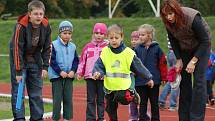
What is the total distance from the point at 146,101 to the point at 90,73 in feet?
3.54

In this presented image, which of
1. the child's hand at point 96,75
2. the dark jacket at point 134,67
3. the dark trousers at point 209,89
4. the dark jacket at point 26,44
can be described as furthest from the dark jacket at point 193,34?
the dark trousers at point 209,89

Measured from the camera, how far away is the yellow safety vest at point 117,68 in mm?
9234

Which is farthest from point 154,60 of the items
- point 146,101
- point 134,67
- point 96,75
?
point 96,75

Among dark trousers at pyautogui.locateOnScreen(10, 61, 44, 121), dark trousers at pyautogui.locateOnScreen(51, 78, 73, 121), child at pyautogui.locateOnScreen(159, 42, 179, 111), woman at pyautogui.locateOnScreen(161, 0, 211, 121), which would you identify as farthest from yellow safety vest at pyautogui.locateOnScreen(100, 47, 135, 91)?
child at pyautogui.locateOnScreen(159, 42, 179, 111)

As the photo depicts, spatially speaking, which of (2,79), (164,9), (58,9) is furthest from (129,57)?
(58,9)

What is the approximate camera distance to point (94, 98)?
10.8m

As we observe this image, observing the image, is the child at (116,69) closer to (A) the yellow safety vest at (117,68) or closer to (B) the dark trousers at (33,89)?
(A) the yellow safety vest at (117,68)

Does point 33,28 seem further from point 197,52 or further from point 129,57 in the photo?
point 197,52

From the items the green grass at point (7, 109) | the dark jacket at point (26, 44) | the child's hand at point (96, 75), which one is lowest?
the green grass at point (7, 109)

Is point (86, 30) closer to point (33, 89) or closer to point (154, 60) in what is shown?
point (154, 60)

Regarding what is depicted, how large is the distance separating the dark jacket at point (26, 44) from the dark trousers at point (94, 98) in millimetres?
1000

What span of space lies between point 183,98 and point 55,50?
278 centimetres

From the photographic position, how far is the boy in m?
9.72

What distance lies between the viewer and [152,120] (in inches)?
416
